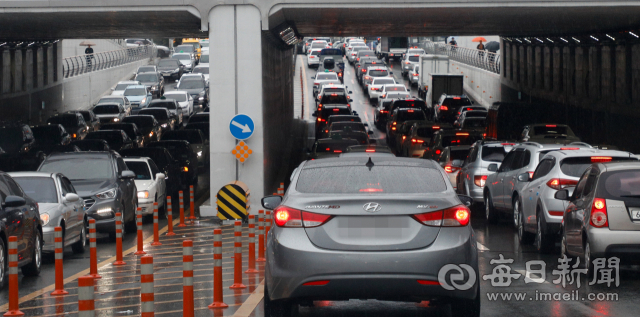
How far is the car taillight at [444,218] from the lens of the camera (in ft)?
23.9

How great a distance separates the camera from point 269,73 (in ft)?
82.5

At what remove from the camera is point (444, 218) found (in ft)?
24.0

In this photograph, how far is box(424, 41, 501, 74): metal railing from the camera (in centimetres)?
6169

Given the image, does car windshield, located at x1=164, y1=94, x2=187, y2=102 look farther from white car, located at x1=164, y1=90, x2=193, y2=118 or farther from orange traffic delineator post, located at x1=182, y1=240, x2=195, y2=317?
orange traffic delineator post, located at x1=182, y1=240, x2=195, y2=317

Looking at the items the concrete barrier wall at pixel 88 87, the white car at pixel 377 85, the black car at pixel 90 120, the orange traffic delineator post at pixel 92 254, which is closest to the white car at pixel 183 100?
the concrete barrier wall at pixel 88 87

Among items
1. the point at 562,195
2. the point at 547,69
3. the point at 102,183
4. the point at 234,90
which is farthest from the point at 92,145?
the point at 547,69

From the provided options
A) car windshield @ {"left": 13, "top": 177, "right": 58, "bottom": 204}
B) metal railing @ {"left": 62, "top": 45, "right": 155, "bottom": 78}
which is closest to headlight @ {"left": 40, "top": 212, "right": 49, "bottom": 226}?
car windshield @ {"left": 13, "top": 177, "right": 58, "bottom": 204}

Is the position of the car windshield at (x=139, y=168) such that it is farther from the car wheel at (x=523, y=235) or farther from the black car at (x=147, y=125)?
the black car at (x=147, y=125)

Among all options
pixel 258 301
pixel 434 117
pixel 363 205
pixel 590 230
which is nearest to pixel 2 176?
pixel 258 301

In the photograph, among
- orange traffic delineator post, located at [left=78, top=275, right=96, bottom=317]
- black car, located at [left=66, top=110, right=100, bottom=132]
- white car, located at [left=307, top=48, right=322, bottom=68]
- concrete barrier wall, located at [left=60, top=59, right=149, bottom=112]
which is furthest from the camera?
white car, located at [left=307, top=48, right=322, bottom=68]

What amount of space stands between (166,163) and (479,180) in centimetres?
883

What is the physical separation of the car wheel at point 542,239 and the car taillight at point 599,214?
2.54 metres

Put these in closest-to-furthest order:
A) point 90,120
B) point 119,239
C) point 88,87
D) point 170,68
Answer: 1. point 119,239
2. point 90,120
3. point 88,87
4. point 170,68

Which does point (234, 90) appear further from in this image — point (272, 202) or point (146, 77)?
point (146, 77)
